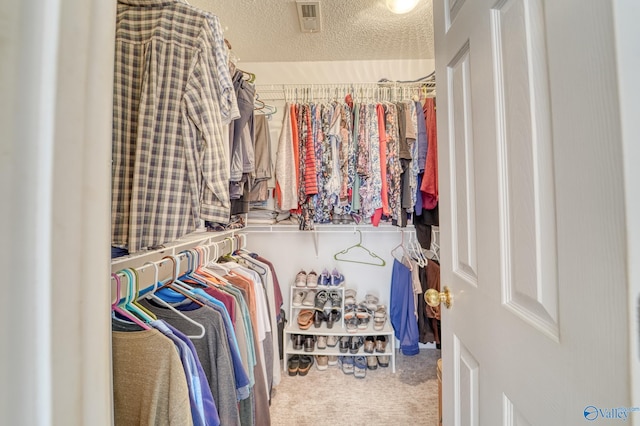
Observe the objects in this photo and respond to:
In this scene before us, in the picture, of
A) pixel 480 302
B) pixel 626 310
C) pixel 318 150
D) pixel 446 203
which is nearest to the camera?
pixel 626 310

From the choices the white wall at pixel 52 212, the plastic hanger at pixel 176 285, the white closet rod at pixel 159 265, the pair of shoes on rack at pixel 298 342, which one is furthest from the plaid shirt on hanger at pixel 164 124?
the pair of shoes on rack at pixel 298 342

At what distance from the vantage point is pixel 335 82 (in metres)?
2.12

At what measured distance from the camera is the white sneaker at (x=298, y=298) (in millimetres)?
1938

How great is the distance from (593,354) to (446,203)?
47 cm

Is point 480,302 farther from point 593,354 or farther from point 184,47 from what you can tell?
point 184,47

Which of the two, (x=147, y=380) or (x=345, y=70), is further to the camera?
(x=345, y=70)

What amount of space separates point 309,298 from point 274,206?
2.66 ft

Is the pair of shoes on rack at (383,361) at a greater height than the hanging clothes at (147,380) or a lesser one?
lesser

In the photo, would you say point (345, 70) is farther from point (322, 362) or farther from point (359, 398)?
point (359, 398)

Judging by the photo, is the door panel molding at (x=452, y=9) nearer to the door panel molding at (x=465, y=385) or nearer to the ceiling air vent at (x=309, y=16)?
the door panel molding at (x=465, y=385)

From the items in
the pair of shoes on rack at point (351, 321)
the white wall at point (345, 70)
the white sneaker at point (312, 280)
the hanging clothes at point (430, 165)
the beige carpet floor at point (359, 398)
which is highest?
the white wall at point (345, 70)

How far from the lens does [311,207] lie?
5.89 ft

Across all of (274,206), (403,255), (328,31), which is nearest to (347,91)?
(328,31)

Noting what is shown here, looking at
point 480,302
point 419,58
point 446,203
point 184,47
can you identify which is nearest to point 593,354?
point 480,302
